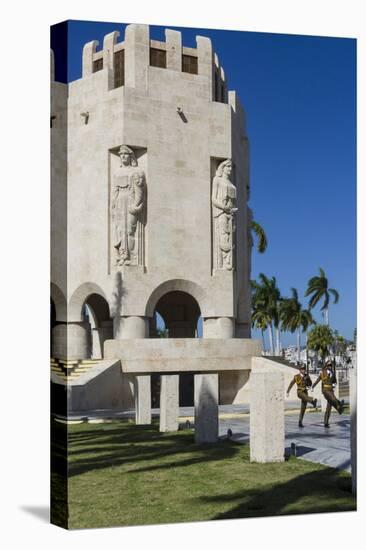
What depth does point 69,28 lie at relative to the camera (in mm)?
11891

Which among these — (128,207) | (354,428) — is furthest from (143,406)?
(354,428)

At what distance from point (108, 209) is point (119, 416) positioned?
7.19m

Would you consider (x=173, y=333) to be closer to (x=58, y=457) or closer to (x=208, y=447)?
(x=208, y=447)

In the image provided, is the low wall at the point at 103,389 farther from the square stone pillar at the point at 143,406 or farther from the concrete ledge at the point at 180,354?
the square stone pillar at the point at 143,406

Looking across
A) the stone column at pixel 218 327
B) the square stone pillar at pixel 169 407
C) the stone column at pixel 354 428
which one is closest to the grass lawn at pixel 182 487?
the stone column at pixel 354 428

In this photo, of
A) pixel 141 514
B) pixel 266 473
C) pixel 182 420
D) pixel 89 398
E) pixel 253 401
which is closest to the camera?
pixel 141 514

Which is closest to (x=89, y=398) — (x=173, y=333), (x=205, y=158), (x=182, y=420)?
(x=182, y=420)

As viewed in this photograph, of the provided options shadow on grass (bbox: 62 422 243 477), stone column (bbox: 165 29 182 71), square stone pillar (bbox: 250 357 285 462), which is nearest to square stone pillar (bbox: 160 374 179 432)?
shadow on grass (bbox: 62 422 243 477)

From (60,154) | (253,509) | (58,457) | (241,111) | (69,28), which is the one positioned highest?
(241,111)

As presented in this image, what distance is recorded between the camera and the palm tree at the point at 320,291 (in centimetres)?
1466

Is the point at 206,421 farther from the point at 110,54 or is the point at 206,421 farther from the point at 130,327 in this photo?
the point at 110,54

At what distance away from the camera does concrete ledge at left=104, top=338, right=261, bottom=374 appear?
928 inches

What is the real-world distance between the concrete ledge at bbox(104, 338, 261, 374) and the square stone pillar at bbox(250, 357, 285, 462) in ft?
33.1

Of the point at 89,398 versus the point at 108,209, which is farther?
the point at 108,209
